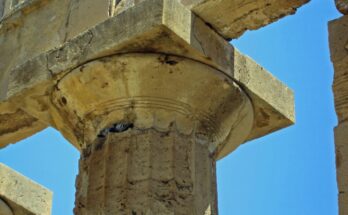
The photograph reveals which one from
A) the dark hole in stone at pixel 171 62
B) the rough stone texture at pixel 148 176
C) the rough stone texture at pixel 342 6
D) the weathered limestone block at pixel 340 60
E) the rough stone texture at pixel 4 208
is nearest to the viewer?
the rough stone texture at pixel 148 176

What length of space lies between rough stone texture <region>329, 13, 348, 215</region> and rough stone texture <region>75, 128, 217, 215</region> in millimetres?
988

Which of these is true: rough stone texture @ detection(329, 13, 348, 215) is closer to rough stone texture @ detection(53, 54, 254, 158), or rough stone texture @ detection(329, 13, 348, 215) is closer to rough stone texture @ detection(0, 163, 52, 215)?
rough stone texture @ detection(53, 54, 254, 158)

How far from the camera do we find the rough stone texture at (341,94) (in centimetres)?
709

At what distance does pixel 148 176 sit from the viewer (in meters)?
7.06

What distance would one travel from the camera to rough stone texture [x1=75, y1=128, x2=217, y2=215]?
7.00m

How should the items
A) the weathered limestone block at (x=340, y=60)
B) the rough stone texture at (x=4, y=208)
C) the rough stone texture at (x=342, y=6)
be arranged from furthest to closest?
the rough stone texture at (x=4, y=208)
the rough stone texture at (x=342, y=6)
the weathered limestone block at (x=340, y=60)

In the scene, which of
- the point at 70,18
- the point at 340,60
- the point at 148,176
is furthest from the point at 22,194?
the point at 340,60

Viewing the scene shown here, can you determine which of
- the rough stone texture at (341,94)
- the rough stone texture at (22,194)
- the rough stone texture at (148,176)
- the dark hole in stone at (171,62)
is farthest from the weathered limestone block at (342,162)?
the rough stone texture at (22,194)

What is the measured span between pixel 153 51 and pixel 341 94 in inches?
59.6

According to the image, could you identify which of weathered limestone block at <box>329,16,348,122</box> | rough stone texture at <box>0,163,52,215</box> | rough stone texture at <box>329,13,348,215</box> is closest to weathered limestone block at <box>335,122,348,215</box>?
rough stone texture at <box>329,13,348,215</box>

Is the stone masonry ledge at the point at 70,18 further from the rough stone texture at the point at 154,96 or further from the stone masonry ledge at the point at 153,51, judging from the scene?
the rough stone texture at the point at 154,96

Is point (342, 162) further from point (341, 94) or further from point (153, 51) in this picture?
point (153, 51)

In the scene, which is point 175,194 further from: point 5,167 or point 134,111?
point 5,167

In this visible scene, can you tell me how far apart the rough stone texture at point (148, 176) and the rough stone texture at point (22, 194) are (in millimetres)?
3229
